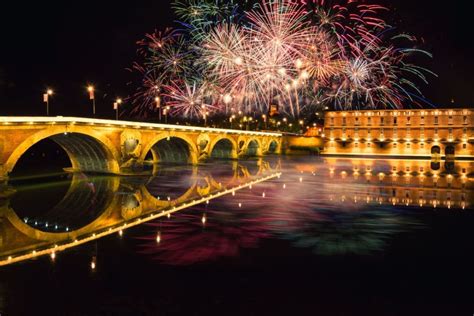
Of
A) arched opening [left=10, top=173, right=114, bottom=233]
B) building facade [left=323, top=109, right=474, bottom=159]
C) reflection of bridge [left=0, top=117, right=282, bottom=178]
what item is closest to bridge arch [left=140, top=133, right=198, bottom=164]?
reflection of bridge [left=0, top=117, right=282, bottom=178]

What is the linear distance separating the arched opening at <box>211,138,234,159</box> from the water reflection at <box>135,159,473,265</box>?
56814mm

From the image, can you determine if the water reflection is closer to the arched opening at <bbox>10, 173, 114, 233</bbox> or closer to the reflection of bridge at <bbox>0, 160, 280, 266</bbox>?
the reflection of bridge at <bbox>0, 160, 280, 266</bbox>

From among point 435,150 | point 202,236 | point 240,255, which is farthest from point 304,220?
point 435,150

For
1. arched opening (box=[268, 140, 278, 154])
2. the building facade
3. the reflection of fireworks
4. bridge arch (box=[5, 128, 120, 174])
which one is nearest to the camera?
the reflection of fireworks

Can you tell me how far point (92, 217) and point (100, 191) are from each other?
12.4 metres

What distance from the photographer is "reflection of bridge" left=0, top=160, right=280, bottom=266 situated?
19594 millimetres

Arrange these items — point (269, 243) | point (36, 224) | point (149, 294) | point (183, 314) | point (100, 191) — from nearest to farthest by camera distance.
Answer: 1. point (183, 314)
2. point (149, 294)
3. point (269, 243)
4. point (36, 224)
5. point (100, 191)

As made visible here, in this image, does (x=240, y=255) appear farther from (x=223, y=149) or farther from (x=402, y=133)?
(x=402, y=133)

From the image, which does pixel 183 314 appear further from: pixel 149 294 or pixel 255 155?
pixel 255 155

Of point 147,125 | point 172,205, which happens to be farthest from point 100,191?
point 147,125

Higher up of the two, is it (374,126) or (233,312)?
(374,126)

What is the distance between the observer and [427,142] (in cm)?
11444

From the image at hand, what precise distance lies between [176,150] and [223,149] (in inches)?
934

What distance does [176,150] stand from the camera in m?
78.9
